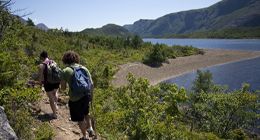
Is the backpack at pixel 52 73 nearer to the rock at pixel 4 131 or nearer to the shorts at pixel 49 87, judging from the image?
the shorts at pixel 49 87

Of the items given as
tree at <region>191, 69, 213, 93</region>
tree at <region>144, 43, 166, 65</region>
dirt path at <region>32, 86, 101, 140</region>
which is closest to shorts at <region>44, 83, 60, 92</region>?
dirt path at <region>32, 86, 101, 140</region>

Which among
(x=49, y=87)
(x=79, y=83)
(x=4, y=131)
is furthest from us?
(x=49, y=87)

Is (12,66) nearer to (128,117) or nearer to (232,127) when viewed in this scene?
(128,117)

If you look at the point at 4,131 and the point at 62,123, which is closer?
the point at 4,131

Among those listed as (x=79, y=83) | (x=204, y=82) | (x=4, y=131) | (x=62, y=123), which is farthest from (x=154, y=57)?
(x=4, y=131)

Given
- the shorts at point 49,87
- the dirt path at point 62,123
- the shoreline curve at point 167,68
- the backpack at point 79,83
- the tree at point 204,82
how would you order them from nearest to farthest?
1. the backpack at point 79,83
2. the dirt path at point 62,123
3. the shorts at point 49,87
4. the tree at point 204,82
5. the shoreline curve at point 167,68

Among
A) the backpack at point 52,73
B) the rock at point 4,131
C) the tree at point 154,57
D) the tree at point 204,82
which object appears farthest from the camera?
the tree at point 154,57

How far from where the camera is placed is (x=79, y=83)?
309 centimetres

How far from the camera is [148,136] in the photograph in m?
4.16

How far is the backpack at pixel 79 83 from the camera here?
10.1ft

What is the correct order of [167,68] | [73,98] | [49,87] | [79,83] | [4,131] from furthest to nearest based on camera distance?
1. [167,68]
2. [49,87]
3. [73,98]
4. [79,83]
5. [4,131]

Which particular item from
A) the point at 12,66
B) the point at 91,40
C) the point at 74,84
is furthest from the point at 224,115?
the point at 91,40

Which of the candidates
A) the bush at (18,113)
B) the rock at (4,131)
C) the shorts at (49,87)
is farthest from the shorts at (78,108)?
the shorts at (49,87)

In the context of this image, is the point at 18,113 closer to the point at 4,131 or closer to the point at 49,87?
the point at 4,131
